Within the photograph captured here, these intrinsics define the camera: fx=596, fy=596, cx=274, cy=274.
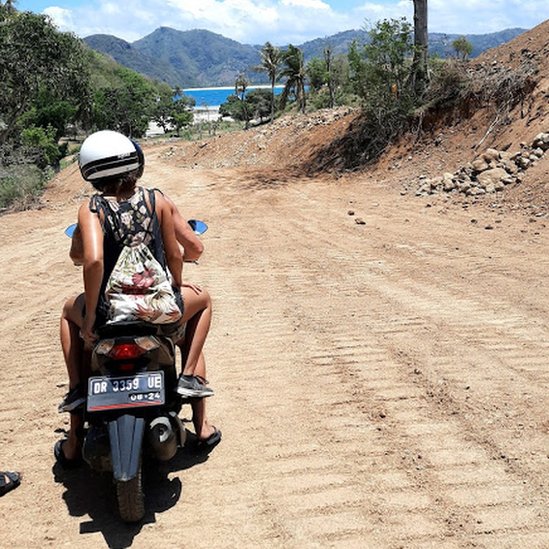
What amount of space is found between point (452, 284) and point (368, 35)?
1203cm

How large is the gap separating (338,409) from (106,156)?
2.11 m

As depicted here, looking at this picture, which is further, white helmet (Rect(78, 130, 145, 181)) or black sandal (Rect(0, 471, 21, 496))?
black sandal (Rect(0, 471, 21, 496))

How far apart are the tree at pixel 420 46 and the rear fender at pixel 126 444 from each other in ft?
51.6

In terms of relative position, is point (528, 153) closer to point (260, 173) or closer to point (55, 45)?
point (260, 173)

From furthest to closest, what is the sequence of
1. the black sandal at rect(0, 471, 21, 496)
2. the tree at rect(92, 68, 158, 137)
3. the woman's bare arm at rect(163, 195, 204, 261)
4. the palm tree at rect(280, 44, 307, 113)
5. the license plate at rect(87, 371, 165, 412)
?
the tree at rect(92, 68, 158, 137), the palm tree at rect(280, 44, 307, 113), the black sandal at rect(0, 471, 21, 496), the woman's bare arm at rect(163, 195, 204, 261), the license plate at rect(87, 371, 165, 412)

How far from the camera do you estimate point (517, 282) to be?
6.36 m

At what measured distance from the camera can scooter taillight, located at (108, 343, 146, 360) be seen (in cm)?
270

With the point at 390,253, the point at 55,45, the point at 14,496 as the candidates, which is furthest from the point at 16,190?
the point at 14,496

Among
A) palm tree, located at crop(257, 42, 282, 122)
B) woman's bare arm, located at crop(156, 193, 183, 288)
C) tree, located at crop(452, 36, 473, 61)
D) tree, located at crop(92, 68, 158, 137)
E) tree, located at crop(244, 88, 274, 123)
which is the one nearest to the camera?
woman's bare arm, located at crop(156, 193, 183, 288)

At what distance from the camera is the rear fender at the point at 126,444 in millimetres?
2574

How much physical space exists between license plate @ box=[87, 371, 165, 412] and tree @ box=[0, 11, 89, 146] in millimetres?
20277

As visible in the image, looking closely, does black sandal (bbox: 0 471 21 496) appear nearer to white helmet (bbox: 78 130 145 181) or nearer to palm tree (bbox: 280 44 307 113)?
white helmet (bbox: 78 130 145 181)

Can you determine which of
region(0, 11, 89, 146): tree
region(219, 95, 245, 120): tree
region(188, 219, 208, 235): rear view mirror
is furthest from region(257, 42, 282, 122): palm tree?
region(188, 219, 208, 235): rear view mirror

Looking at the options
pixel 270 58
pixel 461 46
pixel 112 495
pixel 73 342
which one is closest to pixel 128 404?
pixel 73 342
